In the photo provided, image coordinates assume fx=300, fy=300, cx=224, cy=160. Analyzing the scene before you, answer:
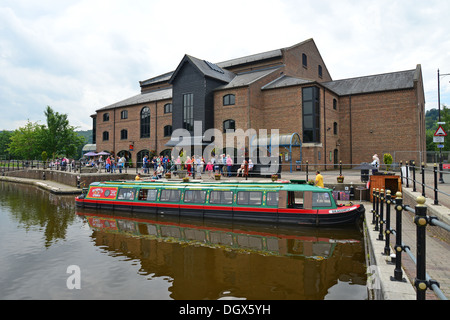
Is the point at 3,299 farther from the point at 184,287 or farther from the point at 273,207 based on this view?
the point at 273,207

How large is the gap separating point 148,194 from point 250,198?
582 cm

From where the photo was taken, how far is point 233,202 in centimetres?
1373

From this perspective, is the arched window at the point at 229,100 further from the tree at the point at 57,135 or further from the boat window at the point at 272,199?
the tree at the point at 57,135

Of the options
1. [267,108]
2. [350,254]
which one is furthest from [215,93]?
[350,254]

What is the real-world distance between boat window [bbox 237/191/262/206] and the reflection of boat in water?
1.09 metres

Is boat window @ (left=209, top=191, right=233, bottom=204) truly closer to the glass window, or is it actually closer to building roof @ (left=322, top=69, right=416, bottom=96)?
the glass window

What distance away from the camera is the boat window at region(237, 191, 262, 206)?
13.4 metres

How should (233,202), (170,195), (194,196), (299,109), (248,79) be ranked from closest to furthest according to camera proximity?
1. (233,202)
2. (194,196)
3. (170,195)
4. (299,109)
5. (248,79)

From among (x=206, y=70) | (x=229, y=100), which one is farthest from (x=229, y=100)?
(x=206, y=70)

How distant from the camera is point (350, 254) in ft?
29.5

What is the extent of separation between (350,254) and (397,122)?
24444 mm

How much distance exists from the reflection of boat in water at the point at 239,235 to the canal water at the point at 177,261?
0.03 m

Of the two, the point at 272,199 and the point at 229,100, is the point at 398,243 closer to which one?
the point at 272,199

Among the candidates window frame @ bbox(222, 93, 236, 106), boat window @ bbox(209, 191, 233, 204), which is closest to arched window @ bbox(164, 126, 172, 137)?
window frame @ bbox(222, 93, 236, 106)
